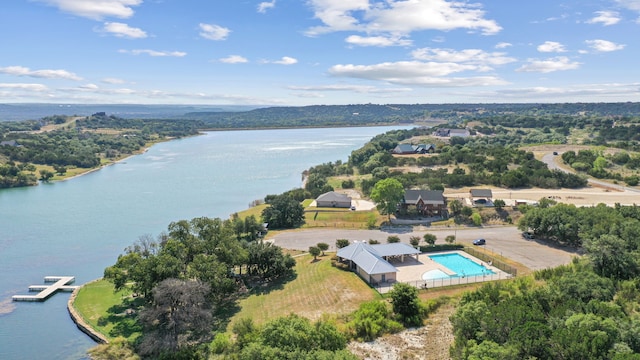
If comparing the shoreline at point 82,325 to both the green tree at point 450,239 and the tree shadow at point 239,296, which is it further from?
the green tree at point 450,239

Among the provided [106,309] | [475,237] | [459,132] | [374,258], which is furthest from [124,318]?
[459,132]

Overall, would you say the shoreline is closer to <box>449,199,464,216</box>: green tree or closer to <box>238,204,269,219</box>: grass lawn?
<box>238,204,269,219</box>: grass lawn

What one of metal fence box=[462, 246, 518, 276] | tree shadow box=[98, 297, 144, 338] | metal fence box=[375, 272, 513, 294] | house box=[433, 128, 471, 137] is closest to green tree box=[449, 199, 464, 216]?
metal fence box=[462, 246, 518, 276]

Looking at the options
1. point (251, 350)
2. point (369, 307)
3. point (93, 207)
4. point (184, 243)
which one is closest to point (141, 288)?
point (184, 243)

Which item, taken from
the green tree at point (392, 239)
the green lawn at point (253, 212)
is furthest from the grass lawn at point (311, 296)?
the green lawn at point (253, 212)

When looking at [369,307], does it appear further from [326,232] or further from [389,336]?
[326,232]

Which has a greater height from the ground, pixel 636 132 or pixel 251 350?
pixel 636 132

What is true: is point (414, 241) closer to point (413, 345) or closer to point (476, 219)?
point (476, 219)
